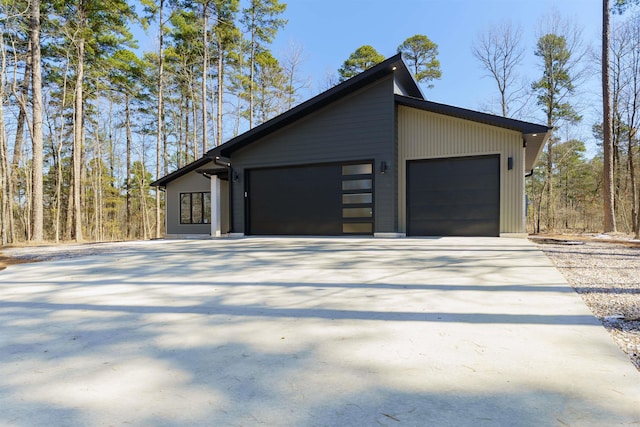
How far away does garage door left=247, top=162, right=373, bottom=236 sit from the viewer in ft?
30.6

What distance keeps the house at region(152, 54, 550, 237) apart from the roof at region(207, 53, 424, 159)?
0.04 meters

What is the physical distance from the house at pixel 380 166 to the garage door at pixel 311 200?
3 cm

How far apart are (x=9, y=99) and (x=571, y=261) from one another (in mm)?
18310

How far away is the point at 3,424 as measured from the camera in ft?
3.82

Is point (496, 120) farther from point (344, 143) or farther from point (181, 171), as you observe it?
point (181, 171)

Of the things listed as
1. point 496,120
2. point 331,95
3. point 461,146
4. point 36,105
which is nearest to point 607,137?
point 496,120

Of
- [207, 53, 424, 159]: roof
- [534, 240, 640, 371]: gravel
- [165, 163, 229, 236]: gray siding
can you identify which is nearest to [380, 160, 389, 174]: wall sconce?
[207, 53, 424, 159]: roof

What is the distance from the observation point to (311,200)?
9.89 m

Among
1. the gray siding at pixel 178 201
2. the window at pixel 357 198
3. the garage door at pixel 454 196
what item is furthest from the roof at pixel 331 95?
the gray siding at pixel 178 201

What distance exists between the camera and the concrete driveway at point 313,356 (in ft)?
3.97

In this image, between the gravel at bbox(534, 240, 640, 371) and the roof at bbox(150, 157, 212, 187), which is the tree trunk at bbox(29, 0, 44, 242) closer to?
the roof at bbox(150, 157, 212, 187)

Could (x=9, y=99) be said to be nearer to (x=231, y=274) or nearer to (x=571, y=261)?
(x=231, y=274)

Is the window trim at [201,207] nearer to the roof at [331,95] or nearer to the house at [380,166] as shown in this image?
the house at [380,166]

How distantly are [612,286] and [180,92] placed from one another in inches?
800
